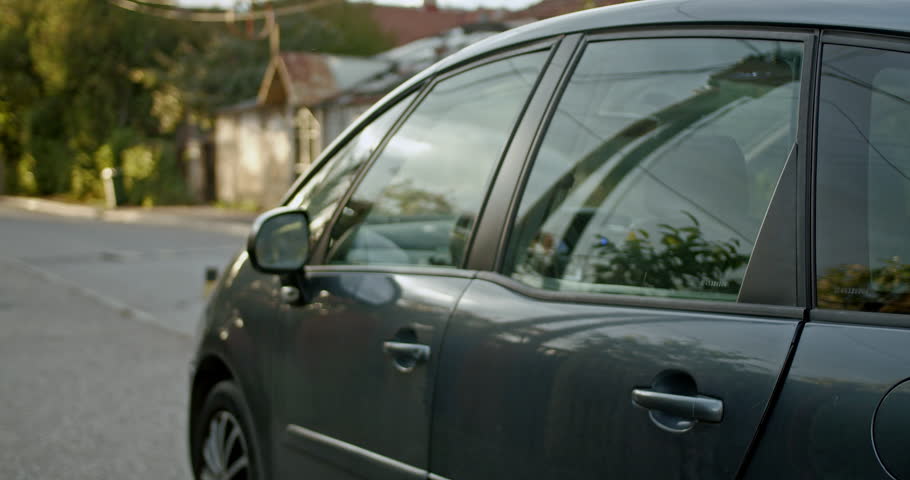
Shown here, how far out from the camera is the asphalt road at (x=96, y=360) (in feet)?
15.5

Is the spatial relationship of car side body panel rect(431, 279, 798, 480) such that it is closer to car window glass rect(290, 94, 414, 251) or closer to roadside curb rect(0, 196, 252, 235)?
car window glass rect(290, 94, 414, 251)

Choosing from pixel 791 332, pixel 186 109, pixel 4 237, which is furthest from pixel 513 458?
pixel 186 109

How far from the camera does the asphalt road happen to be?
15.5 ft

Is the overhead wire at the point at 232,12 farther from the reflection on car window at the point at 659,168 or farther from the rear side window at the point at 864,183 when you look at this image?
the rear side window at the point at 864,183

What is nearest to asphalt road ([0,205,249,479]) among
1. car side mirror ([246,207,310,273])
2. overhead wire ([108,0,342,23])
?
car side mirror ([246,207,310,273])

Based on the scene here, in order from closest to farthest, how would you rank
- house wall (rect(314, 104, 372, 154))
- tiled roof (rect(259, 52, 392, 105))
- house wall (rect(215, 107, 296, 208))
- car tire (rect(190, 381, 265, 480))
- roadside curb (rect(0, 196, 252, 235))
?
car tire (rect(190, 381, 265, 480))
roadside curb (rect(0, 196, 252, 235))
house wall (rect(314, 104, 372, 154))
tiled roof (rect(259, 52, 392, 105))
house wall (rect(215, 107, 296, 208))

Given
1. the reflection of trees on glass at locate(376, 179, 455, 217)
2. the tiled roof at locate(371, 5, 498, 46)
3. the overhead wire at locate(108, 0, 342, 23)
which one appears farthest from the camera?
the tiled roof at locate(371, 5, 498, 46)

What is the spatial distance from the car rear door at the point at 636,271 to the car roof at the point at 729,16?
0.11 feet

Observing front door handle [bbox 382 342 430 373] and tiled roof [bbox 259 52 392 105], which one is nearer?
front door handle [bbox 382 342 430 373]

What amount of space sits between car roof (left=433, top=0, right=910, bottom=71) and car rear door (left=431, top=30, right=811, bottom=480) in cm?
3

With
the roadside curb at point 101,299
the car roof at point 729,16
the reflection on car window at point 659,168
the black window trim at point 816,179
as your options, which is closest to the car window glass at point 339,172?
the car roof at point 729,16

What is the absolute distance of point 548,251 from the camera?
7.14 ft

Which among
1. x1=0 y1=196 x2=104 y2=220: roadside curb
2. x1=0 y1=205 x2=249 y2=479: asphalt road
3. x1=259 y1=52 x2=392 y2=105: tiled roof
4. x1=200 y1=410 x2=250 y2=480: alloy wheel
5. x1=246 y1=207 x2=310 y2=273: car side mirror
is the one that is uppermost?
x1=259 y1=52 x2=392 y2=105: tiled roof

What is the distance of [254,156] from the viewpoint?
29.0m
